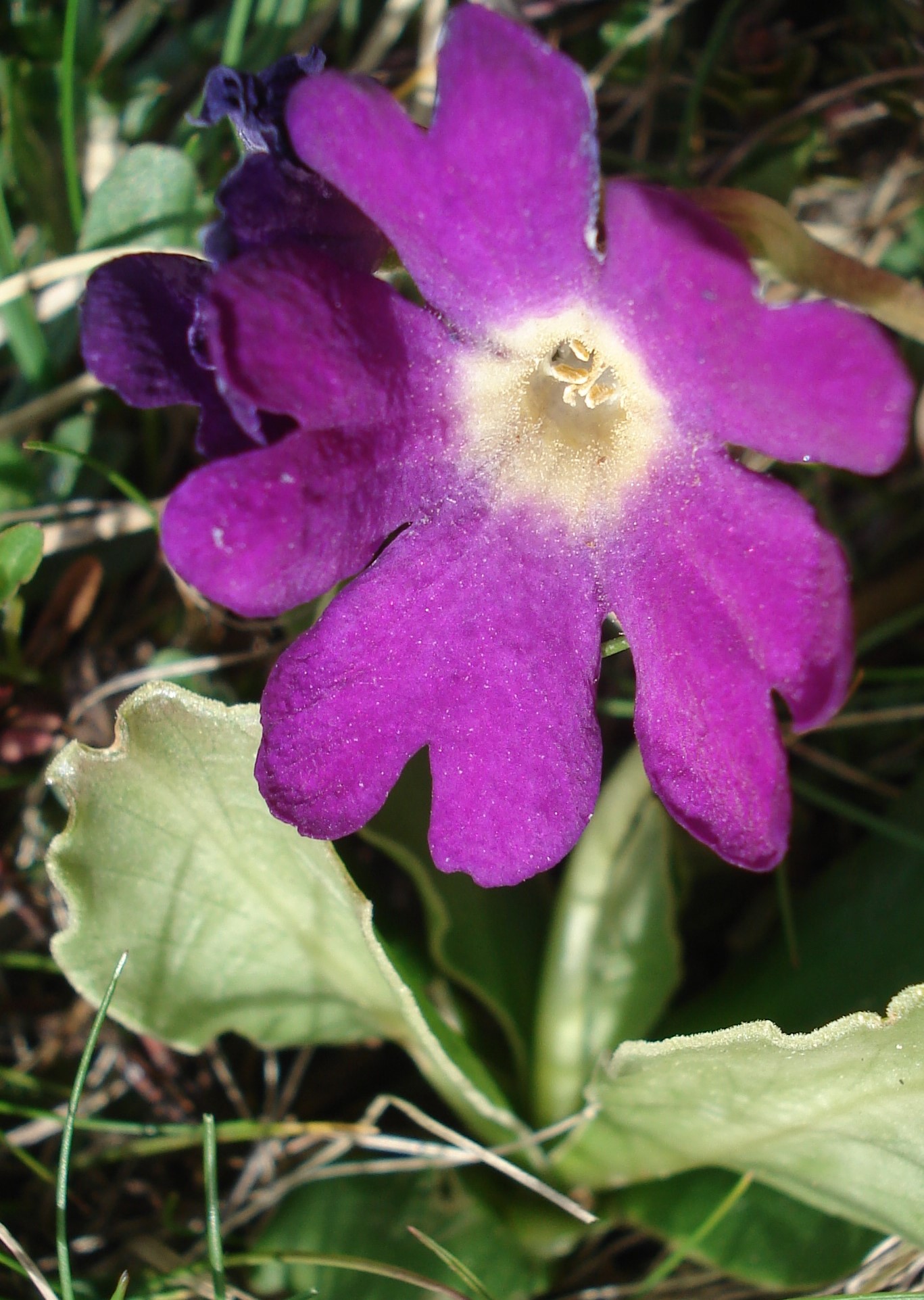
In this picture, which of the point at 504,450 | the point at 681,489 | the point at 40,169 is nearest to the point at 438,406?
the point at 504,450

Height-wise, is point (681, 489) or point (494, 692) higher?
point (681, 489)

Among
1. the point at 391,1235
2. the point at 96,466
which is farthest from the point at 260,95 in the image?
the point at 391,1235

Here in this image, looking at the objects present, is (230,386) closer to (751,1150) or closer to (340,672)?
(340,672)

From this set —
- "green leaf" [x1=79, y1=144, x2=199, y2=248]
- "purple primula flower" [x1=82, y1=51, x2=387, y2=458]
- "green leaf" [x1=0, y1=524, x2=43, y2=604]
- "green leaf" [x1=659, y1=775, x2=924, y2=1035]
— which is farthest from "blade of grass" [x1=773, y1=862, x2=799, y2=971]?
"green leaf" [x1=79, y1=144, x2=199, y2=248]

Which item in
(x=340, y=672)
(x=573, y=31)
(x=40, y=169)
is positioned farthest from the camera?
(x=573, y=31)

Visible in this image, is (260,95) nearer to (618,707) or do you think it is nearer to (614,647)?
(614,647)

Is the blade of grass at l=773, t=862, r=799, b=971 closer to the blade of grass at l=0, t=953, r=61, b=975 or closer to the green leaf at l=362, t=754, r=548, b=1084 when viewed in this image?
the green leaf at l=362, t=754, r=548, b=1084

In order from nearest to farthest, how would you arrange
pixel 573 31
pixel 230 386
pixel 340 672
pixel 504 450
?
pixel 230 386 → pixel 340 672 → pixel 504 450 → pixel 573 31
